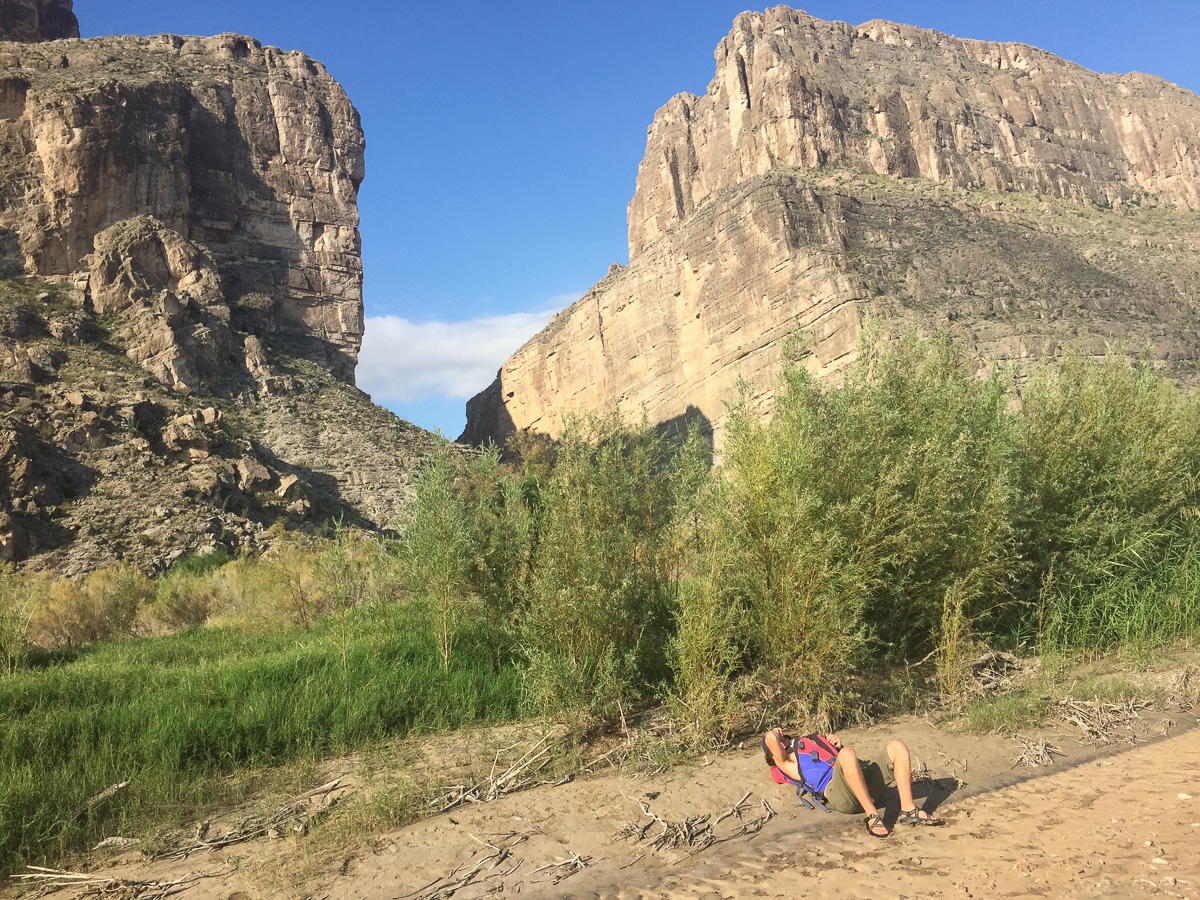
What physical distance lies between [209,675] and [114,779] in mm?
1952

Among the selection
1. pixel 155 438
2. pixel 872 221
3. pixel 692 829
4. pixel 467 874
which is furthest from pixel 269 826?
pixel 872 221

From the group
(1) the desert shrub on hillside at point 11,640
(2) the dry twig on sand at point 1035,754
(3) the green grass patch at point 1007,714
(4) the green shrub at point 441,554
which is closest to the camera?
(2) the dry twig on sand at point 1035,754

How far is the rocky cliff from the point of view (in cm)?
3659

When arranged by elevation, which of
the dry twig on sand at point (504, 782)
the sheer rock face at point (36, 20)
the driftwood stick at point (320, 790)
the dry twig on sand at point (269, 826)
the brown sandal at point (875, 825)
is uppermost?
the sheer rock face at point (36, 20)

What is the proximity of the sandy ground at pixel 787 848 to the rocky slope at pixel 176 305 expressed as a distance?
1712 centimetres

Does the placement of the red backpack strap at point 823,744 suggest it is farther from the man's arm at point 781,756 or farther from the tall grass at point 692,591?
the tall grass at point 692,591

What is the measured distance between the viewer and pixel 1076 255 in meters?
45.2

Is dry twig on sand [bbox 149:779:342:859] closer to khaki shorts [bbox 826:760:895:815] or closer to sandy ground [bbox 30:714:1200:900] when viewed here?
sandy ground [bbox 30:714:1200:900]

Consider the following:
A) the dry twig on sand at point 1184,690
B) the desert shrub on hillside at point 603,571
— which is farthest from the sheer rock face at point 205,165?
the dry twig on sand at point 1184,690

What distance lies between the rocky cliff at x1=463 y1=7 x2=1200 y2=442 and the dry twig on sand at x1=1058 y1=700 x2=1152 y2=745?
14625mm

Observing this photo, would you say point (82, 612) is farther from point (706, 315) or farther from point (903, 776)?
point (706, 315)

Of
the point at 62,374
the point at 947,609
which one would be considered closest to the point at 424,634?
the point at 947,609

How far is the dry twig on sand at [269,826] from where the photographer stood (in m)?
4.37

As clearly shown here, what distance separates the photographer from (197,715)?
5.80m
